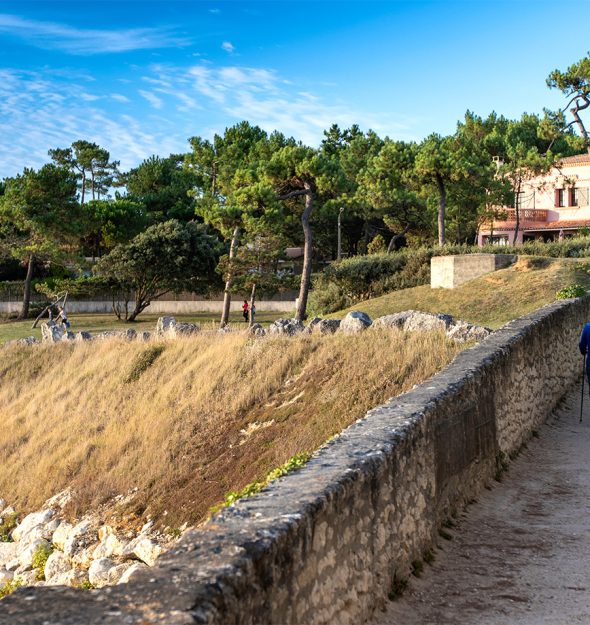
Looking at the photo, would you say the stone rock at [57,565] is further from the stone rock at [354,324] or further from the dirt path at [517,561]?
the stone rock at [354,324]

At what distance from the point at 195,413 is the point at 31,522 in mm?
3612

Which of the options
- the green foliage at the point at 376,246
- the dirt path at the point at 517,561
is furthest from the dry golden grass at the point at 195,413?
the green foliage at the point at 376,246

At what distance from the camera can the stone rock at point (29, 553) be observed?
44.2ft

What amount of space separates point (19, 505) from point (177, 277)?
33.7 metres

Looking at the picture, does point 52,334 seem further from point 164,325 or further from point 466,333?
point 466,333

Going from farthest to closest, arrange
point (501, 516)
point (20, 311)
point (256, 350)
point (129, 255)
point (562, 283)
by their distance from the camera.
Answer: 1. point (20, 311)
2. point (129, 255)
3. point (562, 283)
4. point (256, 350)
5. point (501, 516)

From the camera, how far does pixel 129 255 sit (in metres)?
48.1

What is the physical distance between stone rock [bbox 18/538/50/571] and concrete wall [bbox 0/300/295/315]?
134ft

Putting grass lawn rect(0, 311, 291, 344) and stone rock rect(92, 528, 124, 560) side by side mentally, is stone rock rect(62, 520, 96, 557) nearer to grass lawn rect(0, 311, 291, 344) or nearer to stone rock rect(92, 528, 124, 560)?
stone rock rect(92, 528, 124, 560)

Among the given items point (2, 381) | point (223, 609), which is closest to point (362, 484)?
point (223, 609)

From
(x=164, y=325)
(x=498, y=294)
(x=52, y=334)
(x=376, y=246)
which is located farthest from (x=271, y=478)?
(x=376, y=246)

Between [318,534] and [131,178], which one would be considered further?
[131,178]

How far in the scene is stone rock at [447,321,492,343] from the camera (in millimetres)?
15771

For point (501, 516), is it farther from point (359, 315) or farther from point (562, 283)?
point (562, 283)
